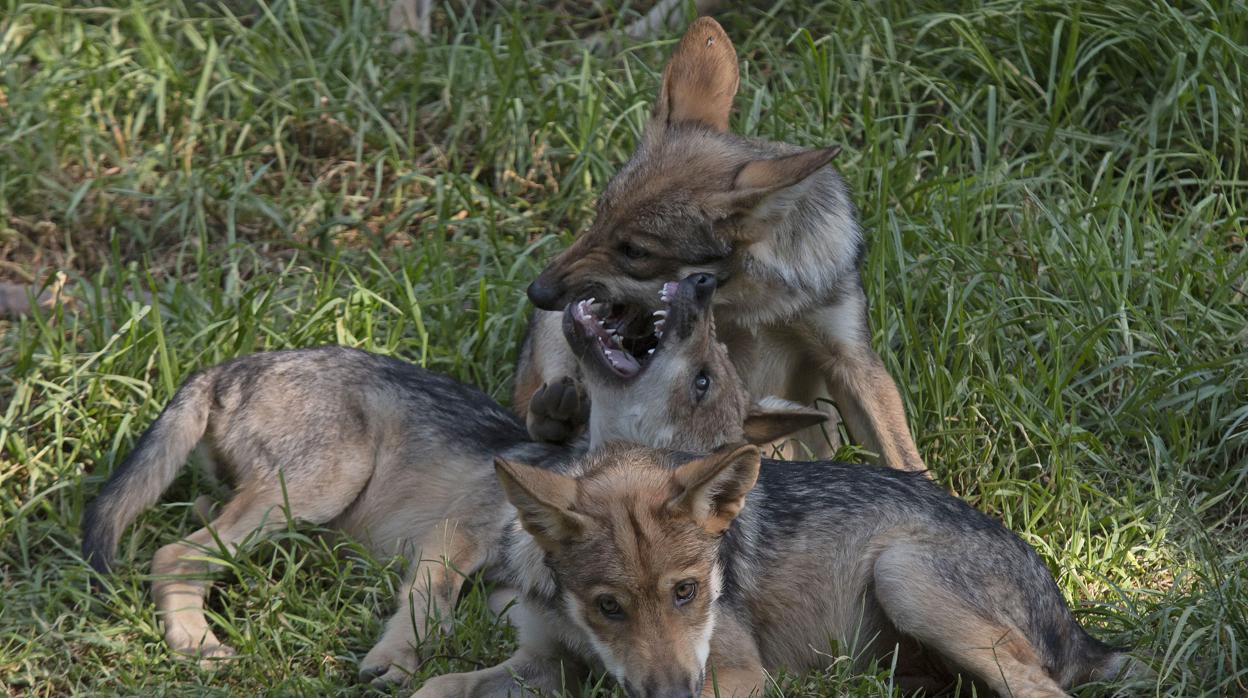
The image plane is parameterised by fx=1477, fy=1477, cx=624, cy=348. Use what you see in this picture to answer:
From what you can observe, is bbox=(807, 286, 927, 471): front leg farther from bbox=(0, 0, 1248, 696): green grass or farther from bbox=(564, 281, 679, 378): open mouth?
bbox=(564, 281, 679, 378): open mouth

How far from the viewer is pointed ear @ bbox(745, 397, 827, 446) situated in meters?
5.88

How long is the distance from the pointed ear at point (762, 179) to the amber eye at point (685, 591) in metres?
1.79

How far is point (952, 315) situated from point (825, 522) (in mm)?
1810

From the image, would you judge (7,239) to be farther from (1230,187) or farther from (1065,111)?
(1230,187)

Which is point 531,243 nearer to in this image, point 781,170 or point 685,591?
point 781,170

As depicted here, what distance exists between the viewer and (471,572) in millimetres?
5977

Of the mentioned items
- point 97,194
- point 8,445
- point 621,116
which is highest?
point 621,116

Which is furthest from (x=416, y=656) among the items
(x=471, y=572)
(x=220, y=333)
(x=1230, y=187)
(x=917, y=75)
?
(x=1230, y=187)

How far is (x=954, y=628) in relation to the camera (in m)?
5.04

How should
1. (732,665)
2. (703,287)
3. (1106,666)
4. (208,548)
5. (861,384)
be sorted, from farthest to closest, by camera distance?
(861,384) < (208,548) < (703,287) < (1106,666) < (732,665)

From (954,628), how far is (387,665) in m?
2.04

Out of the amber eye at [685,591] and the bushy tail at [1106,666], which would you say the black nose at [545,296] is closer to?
the amber eye at [685,591]

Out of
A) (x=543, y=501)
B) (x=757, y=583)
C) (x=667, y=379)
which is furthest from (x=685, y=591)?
(x=667, y=379)

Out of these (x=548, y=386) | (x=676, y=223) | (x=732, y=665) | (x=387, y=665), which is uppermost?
(x=676, y=223)
